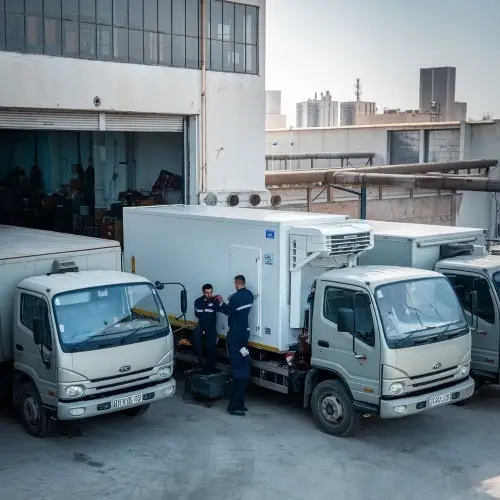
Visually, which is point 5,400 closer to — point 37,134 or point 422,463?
point 422,463

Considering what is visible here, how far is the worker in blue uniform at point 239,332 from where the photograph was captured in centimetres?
1098

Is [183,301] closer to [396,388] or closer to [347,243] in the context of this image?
[347,243]

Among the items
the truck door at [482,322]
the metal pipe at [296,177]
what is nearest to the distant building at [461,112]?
the metal pipe at [296,177]

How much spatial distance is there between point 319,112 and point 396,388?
5651 cm

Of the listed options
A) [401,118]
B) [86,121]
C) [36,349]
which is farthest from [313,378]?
[401,118]

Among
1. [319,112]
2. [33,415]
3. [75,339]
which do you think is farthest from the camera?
[319,112]

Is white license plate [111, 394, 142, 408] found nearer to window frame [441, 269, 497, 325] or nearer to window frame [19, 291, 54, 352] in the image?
window frame [19, 291, 54, 352]

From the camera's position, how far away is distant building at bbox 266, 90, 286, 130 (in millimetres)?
56469

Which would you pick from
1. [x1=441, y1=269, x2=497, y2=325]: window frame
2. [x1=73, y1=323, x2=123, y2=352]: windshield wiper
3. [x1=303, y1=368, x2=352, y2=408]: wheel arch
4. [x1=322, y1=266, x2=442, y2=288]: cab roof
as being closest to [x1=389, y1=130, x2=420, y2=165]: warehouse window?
[x1=441, y1=269, x2=497, y2=325]: window frame

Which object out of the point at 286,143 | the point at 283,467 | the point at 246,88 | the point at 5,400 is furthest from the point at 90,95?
the point at 286,143

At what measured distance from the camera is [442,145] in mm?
Answer: 34938

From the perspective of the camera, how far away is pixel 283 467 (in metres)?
9.34

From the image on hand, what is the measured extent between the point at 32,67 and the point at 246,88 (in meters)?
5.78

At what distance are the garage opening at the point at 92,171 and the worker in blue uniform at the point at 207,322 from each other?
7.08 metres
